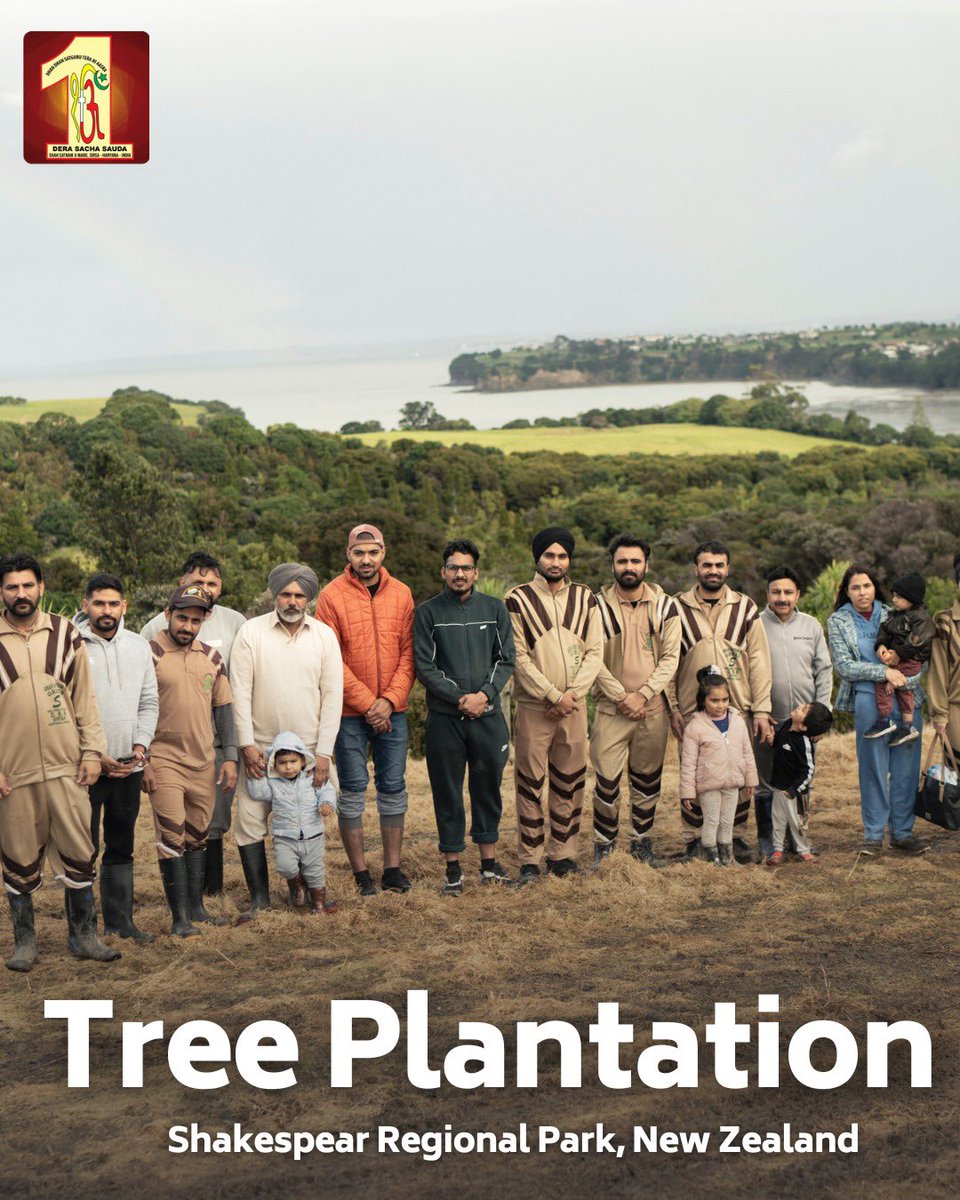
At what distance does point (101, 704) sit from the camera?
5895 millimetres

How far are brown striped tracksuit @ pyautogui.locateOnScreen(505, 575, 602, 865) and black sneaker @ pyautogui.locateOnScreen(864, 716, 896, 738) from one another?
5.26 feet

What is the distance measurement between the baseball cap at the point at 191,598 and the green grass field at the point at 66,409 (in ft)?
225

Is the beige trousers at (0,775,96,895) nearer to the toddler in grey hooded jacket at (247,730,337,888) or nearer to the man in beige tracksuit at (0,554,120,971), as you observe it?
the man in beige tracksuit at (0,554,120,971)

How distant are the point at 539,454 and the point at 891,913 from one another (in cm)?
7005

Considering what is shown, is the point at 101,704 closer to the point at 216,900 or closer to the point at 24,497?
the point at 216,900

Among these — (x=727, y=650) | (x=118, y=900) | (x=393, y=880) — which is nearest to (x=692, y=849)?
(x=727, y=650)

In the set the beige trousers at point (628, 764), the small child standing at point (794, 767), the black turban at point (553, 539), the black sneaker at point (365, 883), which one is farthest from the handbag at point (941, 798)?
the black sneaker at point (365, 883)

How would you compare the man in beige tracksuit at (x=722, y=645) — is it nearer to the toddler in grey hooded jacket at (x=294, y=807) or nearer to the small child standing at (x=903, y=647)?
the small child standing at (x=903, y=647)

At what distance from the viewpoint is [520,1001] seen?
511 centimetres

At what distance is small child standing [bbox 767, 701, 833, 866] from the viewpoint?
7.01 m

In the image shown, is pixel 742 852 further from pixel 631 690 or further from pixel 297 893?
pixel 297 893

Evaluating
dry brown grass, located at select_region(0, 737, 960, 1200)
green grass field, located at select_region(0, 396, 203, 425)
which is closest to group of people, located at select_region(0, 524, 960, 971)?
dry brown grass, located at select_region(0, 737, 960, 1200)

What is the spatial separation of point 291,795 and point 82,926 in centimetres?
107

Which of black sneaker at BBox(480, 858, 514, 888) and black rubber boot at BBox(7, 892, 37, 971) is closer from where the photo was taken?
black rubber boot at BBox(7, 892, 37, 971)
